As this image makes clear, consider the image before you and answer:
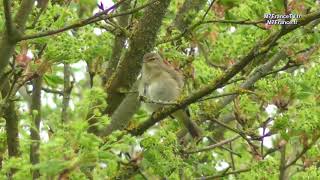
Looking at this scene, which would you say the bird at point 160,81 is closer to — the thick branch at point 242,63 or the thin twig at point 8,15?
the thick branch at point 242,63

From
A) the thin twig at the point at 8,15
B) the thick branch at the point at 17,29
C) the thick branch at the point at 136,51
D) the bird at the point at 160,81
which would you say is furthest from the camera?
the bird at the point at 160,81

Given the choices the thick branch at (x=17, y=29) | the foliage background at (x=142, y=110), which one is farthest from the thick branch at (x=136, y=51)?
the thick branch at (x=17, y=29)

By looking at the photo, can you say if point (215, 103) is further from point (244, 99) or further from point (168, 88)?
point (168, 88)

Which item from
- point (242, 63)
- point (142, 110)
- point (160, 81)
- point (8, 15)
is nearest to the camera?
point (8, 15)

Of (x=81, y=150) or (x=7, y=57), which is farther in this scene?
(x=7, y=57)

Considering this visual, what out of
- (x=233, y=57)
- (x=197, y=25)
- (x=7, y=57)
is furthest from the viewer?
(x=233, y=57)

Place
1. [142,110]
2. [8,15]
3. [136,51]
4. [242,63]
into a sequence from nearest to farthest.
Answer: [8,15] < [242,63] < [136,51] < [142,110]

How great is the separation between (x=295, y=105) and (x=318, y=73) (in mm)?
365

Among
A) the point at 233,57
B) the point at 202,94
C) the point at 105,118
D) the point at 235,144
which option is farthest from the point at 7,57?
the point at 235,144

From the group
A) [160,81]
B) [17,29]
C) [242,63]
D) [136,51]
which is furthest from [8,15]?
[160,81]

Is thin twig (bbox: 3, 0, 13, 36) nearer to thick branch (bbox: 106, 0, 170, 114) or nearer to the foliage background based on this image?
the foliage background

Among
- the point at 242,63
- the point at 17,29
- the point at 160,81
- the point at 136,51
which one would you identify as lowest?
the point at 242,63

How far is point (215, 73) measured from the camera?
6059 mm

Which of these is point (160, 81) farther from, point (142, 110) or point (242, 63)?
point (242, 63)
